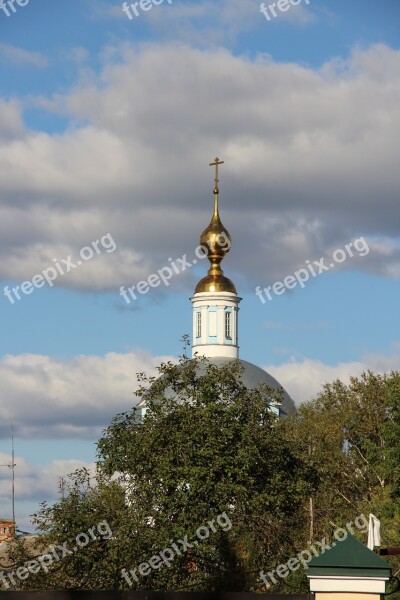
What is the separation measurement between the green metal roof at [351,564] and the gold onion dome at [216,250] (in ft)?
175

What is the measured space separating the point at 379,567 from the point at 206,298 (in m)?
53.9

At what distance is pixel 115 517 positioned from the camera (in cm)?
2283

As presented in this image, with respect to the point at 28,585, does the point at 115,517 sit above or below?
above

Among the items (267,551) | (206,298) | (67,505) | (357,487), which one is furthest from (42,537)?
(206,298)

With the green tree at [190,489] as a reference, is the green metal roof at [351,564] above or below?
below

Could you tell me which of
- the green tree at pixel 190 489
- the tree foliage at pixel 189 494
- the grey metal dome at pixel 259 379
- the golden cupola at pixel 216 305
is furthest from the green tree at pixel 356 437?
the green tree at pixel 190 489

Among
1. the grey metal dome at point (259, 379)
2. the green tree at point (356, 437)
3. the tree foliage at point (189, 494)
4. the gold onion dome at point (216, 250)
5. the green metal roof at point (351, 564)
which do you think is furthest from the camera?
the gold onion dome at point (216, 250)

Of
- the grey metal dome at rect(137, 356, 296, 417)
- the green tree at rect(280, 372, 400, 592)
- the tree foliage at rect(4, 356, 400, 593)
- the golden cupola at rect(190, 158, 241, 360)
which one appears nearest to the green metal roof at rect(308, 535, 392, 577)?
the tree foliage at rect(4, 356, 400, 593)

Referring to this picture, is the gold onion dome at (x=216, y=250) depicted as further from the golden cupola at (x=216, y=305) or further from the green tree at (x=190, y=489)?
the green tree at (x=190, y=489)

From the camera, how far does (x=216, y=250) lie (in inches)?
2447

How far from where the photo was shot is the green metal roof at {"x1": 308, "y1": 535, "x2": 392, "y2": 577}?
8258 mm

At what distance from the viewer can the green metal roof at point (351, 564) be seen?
27.1 feet

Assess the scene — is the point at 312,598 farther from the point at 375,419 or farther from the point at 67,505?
the point at 375,419

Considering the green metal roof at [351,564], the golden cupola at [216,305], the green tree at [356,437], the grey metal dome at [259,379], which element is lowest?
the green metal roof at [351,564]
